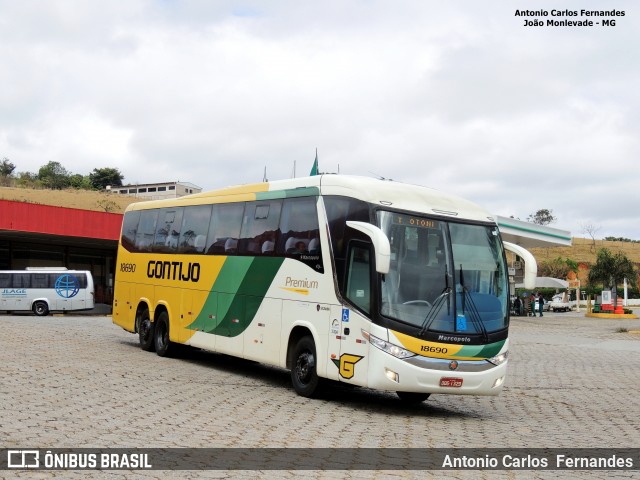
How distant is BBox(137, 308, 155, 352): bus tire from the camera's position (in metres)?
20.5

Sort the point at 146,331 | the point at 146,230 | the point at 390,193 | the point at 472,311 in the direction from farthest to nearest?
the point at 146,230, the point at 146,331, the point at 390,193, the point at 472,311

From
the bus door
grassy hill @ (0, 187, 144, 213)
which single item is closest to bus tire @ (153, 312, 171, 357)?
the bus door

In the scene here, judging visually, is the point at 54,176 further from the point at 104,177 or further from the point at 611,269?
the point at 611,269

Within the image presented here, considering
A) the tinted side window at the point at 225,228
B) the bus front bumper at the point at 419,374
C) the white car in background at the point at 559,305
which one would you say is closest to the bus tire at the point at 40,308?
the tinted side window at the point at 225,228

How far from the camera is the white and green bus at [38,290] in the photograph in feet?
139

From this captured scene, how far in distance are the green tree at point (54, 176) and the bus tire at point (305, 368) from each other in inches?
4513

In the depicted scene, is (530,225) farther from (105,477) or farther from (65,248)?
(105,477)

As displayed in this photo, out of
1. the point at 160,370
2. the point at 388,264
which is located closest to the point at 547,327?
the point at 160,370

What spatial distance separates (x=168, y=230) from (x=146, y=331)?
268 centimetres

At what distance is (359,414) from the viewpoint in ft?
40.3


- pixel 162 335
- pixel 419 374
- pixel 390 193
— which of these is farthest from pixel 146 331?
pixel 419 374

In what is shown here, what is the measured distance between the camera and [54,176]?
129 meters

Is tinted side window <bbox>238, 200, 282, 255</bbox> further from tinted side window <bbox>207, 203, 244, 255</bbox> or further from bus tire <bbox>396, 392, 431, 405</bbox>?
bus tire <bbox>396, 392, 431, 405</bbox>

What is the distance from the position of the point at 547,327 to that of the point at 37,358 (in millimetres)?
30454
